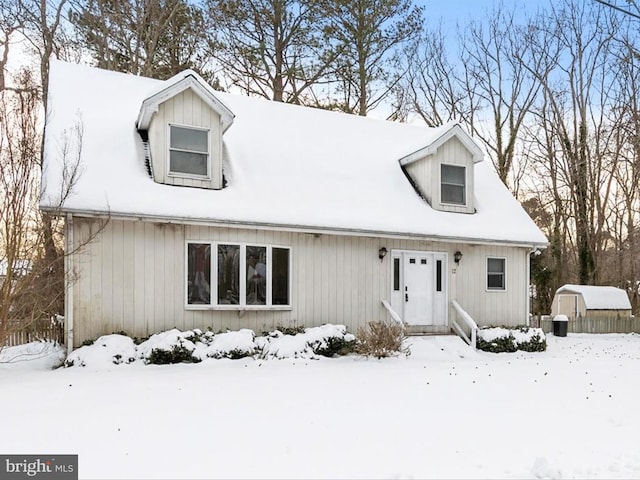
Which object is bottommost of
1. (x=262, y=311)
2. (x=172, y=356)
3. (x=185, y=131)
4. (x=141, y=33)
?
(x=172, y=356)

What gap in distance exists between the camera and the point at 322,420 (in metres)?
6.01

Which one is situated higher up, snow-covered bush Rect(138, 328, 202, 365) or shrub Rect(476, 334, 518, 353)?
snow-covered bush Rect(138, 328, 202, 365)

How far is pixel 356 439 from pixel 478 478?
1306 millimetres

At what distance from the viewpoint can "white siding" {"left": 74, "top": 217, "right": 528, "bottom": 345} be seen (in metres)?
9.97

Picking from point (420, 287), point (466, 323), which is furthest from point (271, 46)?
point (466, 323)

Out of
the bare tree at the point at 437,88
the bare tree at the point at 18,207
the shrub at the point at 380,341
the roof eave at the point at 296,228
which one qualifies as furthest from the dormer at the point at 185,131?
the bare tree at the point at 437,88

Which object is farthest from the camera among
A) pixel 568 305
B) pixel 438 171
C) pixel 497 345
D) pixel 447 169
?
pixel 568 305

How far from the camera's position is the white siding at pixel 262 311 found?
392 inches

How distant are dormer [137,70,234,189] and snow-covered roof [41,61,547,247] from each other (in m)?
0.23

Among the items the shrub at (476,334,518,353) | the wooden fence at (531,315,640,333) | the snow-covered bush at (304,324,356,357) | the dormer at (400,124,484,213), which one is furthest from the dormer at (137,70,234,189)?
the wooden fence at (531,315,640,333)

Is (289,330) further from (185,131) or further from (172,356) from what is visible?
(185,131)

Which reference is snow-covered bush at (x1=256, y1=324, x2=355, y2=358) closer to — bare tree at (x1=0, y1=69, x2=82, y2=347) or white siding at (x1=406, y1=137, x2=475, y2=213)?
bare tree at (x1=0, y1=69, x2=82, y2=347)

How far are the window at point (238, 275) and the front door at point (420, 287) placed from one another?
2.89 meters

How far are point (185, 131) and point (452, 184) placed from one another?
685 centimetres
